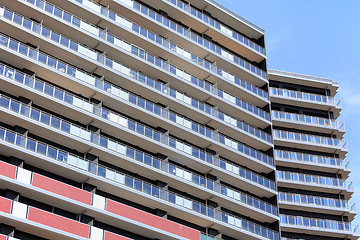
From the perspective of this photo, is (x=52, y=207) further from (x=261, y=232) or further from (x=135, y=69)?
(x=261, y=232)

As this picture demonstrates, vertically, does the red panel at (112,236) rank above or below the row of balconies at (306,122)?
below

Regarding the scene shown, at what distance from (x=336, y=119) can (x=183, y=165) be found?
30482 millimetres

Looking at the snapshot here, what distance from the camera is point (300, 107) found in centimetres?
8462

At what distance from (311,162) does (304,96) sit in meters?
8.87

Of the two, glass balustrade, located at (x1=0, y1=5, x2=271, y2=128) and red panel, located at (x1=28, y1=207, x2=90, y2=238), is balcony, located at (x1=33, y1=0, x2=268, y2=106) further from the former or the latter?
red panel, located at (x1=28, y1=207, x2=90, y2=238)

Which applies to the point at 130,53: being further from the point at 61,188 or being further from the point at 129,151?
the point at 61,188

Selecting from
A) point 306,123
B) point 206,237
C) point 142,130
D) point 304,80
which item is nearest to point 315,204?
point 306,123

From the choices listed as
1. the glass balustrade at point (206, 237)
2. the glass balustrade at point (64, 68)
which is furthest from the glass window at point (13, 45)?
the glass balustrade at point (206, 237)

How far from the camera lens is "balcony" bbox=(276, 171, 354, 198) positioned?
77.9 m

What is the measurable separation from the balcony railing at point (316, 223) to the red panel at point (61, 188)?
29740 millimetres

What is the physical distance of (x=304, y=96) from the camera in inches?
3317

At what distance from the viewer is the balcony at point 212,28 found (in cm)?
6981

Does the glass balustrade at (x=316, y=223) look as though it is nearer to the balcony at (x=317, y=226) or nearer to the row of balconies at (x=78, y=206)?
the balcony at (x=317, y=226)

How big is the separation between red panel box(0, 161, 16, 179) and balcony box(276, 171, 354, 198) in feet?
122
